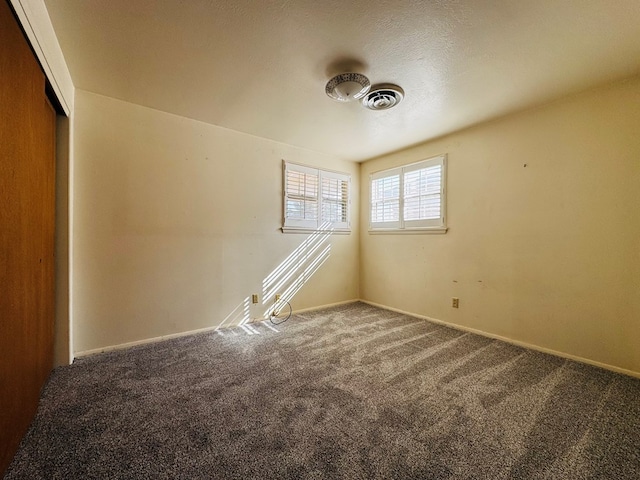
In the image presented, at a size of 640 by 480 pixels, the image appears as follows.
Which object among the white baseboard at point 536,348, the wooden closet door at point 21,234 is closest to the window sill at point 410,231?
the white baseboard at point 536,348

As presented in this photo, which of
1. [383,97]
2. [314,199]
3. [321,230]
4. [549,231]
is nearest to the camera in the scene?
[383,97]

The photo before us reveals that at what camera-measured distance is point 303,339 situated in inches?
111

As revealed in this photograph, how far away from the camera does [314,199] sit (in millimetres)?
3996

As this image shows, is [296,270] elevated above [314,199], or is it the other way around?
[314,199]

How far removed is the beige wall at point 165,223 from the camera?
8.04ft

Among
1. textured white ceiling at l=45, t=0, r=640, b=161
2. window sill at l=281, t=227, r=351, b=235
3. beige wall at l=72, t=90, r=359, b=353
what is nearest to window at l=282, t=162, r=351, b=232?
window sill at l=281, t=227, r=351, b=235

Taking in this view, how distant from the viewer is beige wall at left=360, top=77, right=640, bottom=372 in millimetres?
2164

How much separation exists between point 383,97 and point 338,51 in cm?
63

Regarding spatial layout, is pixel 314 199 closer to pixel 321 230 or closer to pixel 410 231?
pixel 321 230

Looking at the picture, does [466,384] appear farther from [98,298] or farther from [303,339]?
[98,298]

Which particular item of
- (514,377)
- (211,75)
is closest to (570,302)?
(514,377)

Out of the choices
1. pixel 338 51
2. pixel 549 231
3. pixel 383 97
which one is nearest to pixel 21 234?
pixel 338 51

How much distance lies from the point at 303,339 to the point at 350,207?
2393 mm

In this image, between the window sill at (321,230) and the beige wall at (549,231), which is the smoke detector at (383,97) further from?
the window sill at (321,230)
